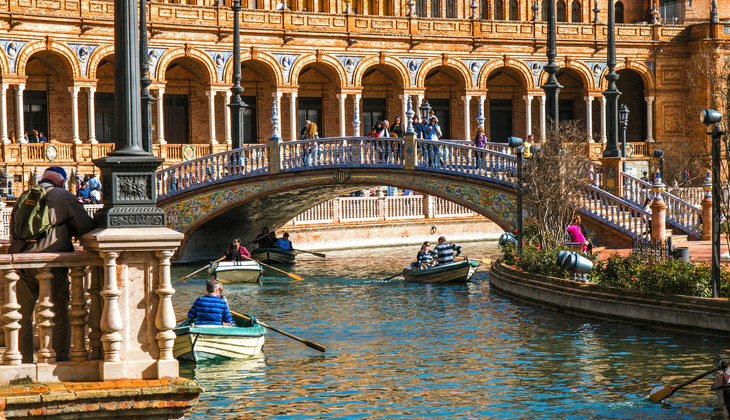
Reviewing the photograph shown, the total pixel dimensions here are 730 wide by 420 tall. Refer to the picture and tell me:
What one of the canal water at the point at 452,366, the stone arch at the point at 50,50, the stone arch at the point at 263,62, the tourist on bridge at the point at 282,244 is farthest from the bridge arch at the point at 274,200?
the stone arch at the point at 50,50

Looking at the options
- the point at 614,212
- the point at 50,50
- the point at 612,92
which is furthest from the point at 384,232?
the point at 50,50

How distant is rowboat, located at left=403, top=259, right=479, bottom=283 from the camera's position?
23.4m

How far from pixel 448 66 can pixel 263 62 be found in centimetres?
848

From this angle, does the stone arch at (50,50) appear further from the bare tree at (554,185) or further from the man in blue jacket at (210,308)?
the man in blue jacket at (210,308)

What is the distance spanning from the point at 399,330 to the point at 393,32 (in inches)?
1085

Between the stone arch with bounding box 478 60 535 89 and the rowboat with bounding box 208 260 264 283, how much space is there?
2278cm

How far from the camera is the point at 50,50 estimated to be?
3644cm

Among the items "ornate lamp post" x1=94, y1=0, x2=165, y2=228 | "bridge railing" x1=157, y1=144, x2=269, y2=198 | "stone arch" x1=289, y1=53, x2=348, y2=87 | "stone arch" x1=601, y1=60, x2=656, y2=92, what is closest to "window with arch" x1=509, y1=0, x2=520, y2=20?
"stone arch" x1=601, y1=60, x2=656, y2=92

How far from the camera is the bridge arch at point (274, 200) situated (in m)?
24.9

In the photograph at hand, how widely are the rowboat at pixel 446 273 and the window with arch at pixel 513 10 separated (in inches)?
1134

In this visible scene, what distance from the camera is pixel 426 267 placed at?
24.2 metres

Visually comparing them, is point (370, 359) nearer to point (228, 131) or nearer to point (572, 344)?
point (572, 344)

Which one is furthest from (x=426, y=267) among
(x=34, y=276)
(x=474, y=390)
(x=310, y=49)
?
(x=310, y=49)

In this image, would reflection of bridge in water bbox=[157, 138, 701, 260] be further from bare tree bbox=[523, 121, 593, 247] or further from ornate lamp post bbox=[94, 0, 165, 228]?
ornate lamp post bbox=[94, 0, 165, 228]
